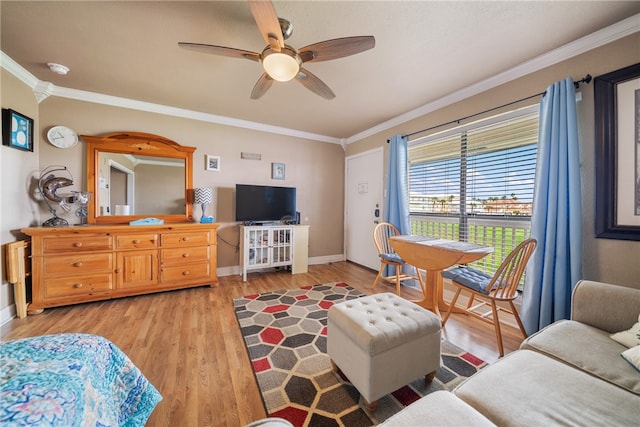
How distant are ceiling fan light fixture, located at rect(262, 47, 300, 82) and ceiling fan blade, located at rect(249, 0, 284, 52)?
0.04 metres

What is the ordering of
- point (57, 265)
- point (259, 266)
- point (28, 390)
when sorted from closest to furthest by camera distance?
point (28, 390)
point (57, 265)
point (259, 266)

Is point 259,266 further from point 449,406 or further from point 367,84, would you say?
point 449,406

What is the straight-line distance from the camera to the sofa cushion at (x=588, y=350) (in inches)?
37.9

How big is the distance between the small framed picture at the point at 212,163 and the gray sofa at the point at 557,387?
11.8 ft

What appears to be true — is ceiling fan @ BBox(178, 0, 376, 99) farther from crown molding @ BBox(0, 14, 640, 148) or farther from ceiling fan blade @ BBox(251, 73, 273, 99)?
crown molding @ BBox(0, 14, 640, 148)

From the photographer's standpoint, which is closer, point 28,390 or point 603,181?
point 28,390

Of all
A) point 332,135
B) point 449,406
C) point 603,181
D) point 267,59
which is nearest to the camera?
point 449,406

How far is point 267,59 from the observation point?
1.60m

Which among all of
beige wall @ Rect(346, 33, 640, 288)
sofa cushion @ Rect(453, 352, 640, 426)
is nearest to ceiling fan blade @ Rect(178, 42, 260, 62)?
sofa cushion @ Rect(453, 352, 640, 426)

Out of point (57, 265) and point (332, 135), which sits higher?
point (332, 135)

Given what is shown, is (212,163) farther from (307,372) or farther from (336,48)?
(307,372)

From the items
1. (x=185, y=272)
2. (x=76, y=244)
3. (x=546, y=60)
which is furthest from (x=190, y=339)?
(x=546, y=60)

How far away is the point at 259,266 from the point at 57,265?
212 centimetres

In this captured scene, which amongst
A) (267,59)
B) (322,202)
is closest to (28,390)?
(267,59)
